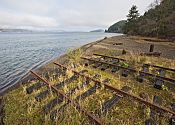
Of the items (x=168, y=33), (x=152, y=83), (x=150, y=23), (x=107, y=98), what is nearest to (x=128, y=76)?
(x=152, y=83)

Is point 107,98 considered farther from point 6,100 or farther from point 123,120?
point 6,100

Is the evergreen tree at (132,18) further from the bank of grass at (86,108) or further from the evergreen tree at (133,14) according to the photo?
the bank of grass at (86,108)

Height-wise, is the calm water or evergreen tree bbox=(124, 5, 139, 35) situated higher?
evergreen tree bbox=(124, 5, 139, 35)

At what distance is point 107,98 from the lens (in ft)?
23.4

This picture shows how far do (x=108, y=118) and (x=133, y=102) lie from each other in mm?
1276

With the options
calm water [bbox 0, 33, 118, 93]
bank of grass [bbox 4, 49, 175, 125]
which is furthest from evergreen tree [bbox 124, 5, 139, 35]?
bank of grass [bbox 4, 49, 175, 125]

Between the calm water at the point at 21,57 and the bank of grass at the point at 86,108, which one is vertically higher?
the bank of grass at the point at 86,108

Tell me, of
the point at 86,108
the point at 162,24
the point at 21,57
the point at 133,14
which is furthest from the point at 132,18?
the point at 86,108

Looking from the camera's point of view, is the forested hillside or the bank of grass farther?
the forested hillside

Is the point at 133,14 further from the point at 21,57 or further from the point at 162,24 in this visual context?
the point at 21,57

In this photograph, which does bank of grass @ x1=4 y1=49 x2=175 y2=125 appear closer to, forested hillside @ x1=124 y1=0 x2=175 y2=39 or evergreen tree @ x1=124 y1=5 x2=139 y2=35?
forested hillside @ x1=124 y1=0 x2=175 y2=39

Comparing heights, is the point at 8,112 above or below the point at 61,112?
below

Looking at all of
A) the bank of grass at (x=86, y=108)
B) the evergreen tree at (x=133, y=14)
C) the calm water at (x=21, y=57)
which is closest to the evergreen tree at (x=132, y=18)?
the evergreen tree at (x=133, y=14)

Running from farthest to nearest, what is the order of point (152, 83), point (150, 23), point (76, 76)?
point (150, 23)
point (76, 76)
point (152, 83)
